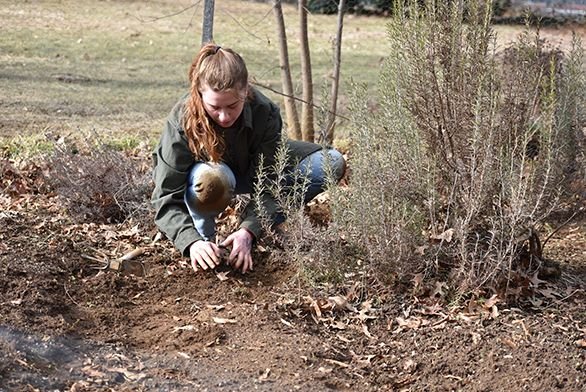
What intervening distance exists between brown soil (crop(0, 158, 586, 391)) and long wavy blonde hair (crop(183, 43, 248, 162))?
1.78 feet

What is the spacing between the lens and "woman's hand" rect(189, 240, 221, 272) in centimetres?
402

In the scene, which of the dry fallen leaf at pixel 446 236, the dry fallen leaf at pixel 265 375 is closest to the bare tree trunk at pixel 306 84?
the dry fallen leaf at pixel 446 236

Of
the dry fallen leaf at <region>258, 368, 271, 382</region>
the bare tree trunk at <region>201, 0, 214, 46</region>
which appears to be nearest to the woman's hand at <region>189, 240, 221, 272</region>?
the dry fallen leaf at <region>258, 368, 271, 382</region>

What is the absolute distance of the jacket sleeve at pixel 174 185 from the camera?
4148mm

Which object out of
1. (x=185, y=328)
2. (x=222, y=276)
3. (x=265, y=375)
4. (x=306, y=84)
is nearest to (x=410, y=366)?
(x=265, y=375)

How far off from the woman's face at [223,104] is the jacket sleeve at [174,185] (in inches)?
8.7

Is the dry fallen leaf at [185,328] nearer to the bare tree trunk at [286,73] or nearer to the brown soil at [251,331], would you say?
the brown soil at [251,331]

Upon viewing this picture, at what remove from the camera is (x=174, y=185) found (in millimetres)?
4277

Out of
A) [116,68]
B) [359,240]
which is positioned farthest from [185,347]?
[116,68]

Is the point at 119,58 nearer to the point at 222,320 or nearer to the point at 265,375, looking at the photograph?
the point at 222,320

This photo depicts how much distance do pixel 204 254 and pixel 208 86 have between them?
701 mm

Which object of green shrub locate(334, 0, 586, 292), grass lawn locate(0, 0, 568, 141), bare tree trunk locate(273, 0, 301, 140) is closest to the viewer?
green shrub locate(334, 0, 586, 292)

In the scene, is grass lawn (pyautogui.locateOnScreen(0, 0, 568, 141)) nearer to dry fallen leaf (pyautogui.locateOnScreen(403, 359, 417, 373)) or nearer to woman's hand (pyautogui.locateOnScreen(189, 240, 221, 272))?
woman's hand (pyautogui.locateOnScreen(189, 240, 221, 272))

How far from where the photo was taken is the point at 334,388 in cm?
333
